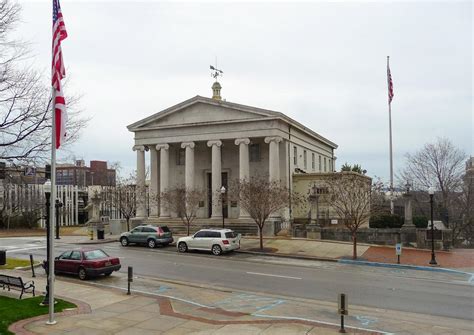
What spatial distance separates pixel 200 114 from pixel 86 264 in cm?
2845

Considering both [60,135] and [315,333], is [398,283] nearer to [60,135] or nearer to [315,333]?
[315,333]

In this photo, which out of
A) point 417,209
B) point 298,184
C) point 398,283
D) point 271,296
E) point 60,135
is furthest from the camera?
point 417,209

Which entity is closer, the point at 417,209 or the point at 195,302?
the point at 195,302

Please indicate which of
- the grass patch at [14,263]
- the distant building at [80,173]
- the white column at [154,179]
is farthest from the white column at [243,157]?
the distant building at [80,173]

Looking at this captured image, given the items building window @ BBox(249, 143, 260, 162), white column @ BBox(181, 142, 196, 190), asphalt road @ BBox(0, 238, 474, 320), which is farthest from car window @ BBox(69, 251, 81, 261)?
building window @ BBox(249, 143, 260, 162)

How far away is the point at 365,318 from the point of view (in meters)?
12.7

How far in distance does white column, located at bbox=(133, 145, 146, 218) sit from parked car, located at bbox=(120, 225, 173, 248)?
44.5ft

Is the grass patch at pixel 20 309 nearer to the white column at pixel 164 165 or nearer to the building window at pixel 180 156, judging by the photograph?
the white column at pixel 164 165

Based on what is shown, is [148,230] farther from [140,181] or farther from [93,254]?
[140,181]

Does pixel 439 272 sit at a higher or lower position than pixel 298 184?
lower

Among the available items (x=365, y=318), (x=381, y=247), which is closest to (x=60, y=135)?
(x=365, y=318)

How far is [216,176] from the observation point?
146 feet

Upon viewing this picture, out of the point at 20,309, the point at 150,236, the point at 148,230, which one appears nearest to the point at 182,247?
the point at 150,236

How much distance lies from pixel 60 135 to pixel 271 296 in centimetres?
930
